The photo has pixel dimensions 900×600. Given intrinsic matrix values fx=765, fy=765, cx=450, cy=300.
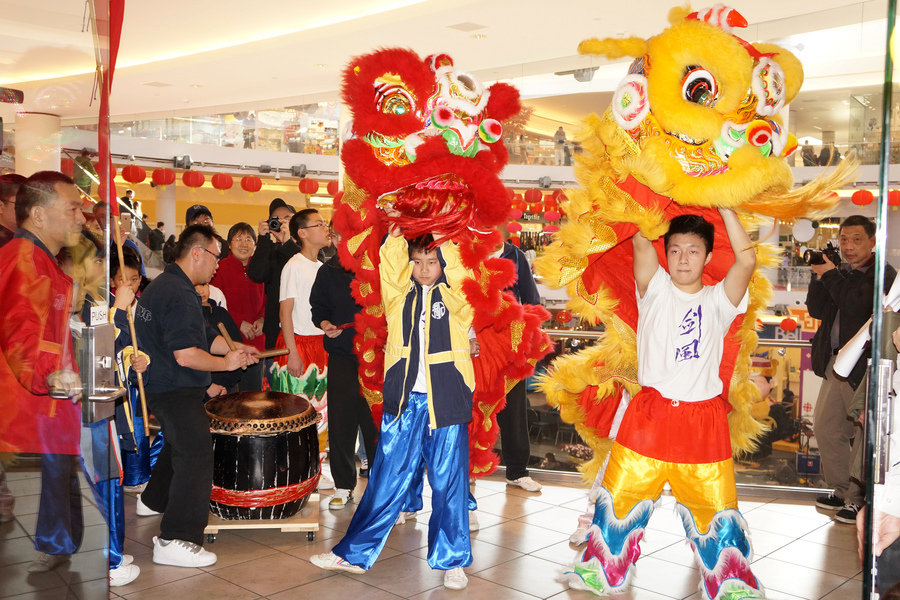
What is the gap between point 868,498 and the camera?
1.65m

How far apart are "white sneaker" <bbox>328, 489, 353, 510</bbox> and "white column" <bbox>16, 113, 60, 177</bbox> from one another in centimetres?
274

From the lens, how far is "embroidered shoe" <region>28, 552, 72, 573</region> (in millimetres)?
1933

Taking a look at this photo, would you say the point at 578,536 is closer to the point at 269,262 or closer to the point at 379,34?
the point at 269,262

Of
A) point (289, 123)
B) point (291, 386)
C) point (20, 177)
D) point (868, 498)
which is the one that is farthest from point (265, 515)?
point (289, 123)

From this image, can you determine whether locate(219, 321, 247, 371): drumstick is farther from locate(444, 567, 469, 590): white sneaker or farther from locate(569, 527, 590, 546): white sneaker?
locate(569, 527, 590, 546): white sneaker

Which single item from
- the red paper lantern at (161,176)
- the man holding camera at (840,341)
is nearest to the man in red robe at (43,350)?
the man holding camera at (840,341)

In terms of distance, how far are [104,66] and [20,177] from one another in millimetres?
401

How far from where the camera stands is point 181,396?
3365 mm

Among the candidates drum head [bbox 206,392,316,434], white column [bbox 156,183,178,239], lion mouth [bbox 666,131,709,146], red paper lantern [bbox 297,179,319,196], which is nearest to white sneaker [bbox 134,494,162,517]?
drum head [bbox 206,392,316,434]

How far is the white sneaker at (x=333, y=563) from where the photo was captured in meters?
3.26

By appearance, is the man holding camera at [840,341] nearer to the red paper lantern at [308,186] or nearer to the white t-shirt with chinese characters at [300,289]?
the white t-shirt with chinese characters at [300,289]

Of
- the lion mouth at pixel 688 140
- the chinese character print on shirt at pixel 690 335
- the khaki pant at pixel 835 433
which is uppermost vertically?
the lion mouth at pixel 688 140

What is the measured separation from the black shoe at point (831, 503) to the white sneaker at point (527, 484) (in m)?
1.60

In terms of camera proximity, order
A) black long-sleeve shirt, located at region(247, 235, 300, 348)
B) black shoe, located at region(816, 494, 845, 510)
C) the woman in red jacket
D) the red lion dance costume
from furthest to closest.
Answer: the woman in red jacket → black long-sleeve shirt, located at region(247, 235, 300, 348) → black shoe, located at region(816, 494, 845, 510) → the red lion dance costume
